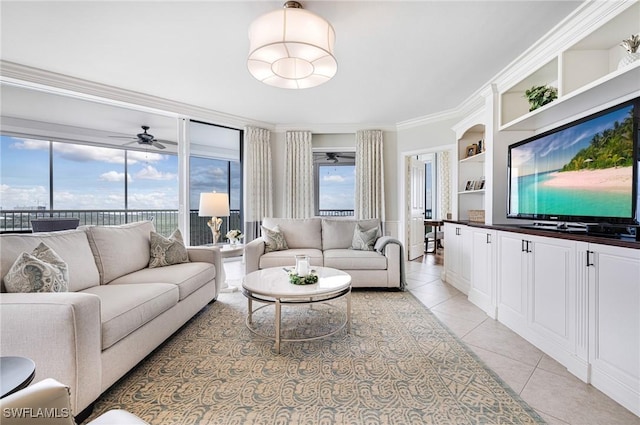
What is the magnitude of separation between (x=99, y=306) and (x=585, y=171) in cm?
314

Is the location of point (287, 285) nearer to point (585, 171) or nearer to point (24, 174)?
point (585, 171)

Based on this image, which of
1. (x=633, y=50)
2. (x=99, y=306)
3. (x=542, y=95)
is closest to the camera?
(x=99, y=306)

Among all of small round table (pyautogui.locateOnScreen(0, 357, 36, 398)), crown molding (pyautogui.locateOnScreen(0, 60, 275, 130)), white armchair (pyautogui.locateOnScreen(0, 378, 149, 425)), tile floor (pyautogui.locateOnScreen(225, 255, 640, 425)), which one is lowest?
tile floor (pyautogui.locateOnScreen(225, 255, 640, 425))

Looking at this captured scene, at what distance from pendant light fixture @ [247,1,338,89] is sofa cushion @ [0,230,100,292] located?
194 centimetres

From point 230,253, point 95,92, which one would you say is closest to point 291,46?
point 230,253

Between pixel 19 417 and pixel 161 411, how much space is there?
1171 mm

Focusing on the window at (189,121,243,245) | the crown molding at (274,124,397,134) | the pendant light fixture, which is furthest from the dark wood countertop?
the window at (189,121,243,245)

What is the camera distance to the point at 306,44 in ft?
6.29

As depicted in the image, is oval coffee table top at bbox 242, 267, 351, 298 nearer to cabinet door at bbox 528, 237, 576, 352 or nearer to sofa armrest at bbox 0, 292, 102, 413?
sofa armrest at bbox 0, 292, 102, 413

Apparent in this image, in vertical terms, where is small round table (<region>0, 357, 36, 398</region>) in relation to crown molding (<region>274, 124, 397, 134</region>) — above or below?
below

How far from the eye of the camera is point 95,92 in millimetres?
3510

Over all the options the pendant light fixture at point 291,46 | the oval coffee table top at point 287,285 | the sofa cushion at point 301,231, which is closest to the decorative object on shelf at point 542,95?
the pendant light fixture at point 291,46

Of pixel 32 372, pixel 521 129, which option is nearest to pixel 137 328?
pixel 32 372

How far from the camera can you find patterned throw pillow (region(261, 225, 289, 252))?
12.6 feet
